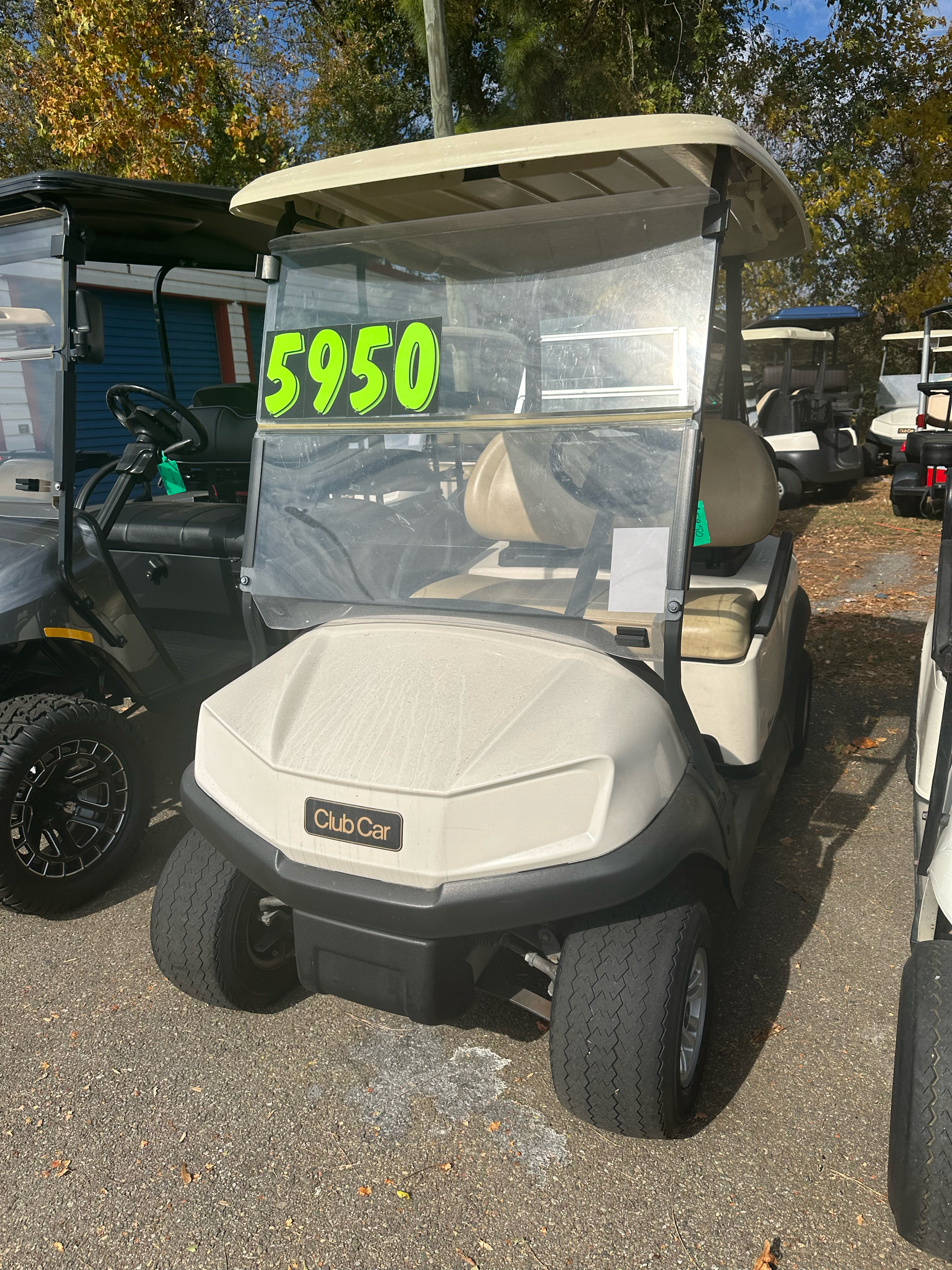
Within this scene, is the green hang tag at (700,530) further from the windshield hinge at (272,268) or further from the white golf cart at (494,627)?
the windshield hinge at (272,268)

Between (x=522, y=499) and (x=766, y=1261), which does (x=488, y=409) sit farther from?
(x=766, y=1261)

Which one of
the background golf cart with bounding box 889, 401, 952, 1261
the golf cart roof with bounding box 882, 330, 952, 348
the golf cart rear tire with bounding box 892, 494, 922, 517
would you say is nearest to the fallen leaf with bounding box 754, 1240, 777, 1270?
the background golf cart with bounding box 889, 401, 952, 1261

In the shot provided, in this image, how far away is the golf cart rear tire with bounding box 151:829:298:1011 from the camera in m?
2.13

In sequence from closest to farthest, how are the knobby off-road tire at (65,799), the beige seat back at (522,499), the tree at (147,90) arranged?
the beige seat back at (522,499) < the knobby off-road tire at (65,799) < the tree at (147,90)

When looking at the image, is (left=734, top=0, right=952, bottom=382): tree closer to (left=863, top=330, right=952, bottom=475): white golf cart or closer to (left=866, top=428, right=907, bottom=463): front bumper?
(left=863, top=330, right=952, bottom=475): white golf cart

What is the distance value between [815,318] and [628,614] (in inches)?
383

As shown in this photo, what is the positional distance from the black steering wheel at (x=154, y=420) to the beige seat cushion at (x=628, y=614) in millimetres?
1750

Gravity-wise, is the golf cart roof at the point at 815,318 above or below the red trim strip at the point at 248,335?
above

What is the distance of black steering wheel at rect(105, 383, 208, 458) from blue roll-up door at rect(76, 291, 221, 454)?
0.11 m

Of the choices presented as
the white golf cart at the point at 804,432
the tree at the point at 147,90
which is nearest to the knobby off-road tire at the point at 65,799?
the tree at the point at 147,90

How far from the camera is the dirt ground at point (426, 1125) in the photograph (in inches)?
70.0

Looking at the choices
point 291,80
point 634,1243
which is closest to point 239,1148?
point 634,1243

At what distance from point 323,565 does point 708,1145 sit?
5.04 ft

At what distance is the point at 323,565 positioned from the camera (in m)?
2.29
